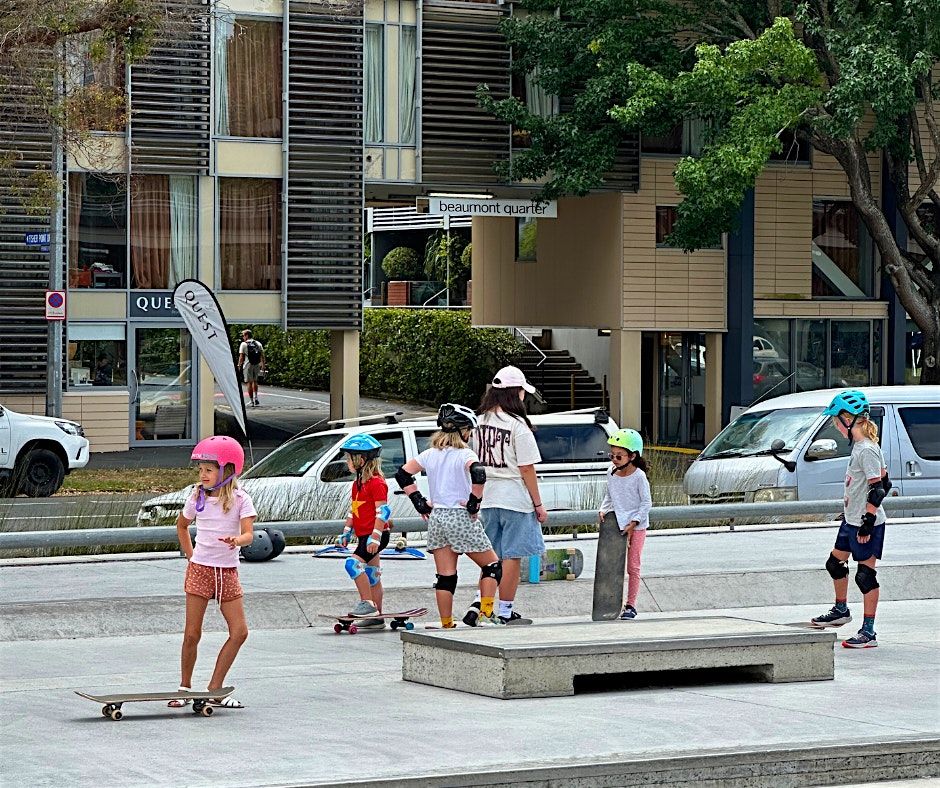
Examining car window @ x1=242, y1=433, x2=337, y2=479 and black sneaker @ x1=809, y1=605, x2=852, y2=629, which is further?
car window @ x1=242, y1=433, x2=337, y2=479

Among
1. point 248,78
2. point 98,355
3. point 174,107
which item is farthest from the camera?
point 248,78

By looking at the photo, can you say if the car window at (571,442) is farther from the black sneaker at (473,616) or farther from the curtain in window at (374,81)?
the curtain in window at (374,81)

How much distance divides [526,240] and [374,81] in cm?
878

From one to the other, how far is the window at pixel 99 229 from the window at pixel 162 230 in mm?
265

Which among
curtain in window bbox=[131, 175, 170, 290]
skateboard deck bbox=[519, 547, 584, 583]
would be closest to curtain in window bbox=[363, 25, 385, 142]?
curtain in window bbox=[131, 175, 170, 290]

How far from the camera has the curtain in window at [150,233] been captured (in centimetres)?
3241

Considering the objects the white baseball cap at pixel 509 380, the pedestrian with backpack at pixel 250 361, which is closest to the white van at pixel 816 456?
the white baseball cap at pixel 509 380

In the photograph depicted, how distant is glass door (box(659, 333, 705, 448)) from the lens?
123 ft

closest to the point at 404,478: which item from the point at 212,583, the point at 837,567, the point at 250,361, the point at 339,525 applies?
the point at 339,525

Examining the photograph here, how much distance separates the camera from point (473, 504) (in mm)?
11445

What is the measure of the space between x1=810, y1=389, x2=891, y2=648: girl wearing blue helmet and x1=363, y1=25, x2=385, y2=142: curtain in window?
23.1 meters

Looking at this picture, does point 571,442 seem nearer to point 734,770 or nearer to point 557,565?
point 557,565

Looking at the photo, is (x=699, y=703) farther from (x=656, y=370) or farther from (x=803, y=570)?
(x=656, y=370)

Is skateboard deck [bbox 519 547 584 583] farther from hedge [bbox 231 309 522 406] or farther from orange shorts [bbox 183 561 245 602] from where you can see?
hedge [bbox 231 309 522 406]
